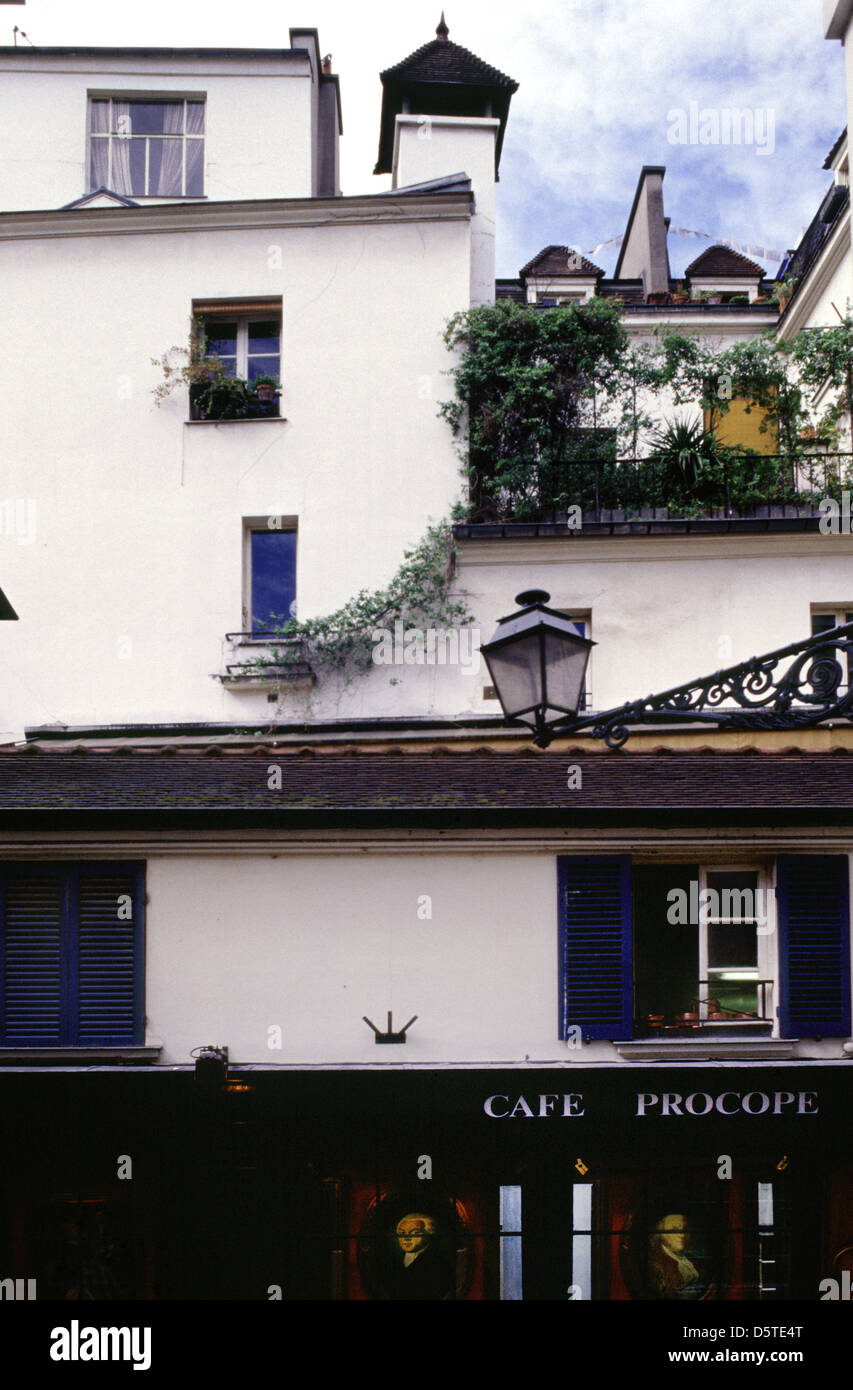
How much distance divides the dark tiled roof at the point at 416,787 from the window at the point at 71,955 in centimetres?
61

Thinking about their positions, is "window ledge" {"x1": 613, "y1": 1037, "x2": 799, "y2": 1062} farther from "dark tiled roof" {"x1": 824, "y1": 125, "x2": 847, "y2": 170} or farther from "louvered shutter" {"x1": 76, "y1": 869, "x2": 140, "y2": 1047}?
"dark tiled roof" {"x1": 824, "y1": 125, "x2": 847, "y2": 170}

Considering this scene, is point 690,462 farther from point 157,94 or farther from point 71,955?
point 157,94

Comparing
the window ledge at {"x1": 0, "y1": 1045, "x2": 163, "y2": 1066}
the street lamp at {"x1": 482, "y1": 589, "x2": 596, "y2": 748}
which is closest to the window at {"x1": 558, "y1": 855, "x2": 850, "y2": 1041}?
the window ledge at {"x1": 0, "y1": 1045, "x2": 163, "y2": 1066}

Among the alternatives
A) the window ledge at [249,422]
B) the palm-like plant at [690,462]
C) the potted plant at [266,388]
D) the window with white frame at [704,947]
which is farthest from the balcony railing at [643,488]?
the window with white frame at [704,947]

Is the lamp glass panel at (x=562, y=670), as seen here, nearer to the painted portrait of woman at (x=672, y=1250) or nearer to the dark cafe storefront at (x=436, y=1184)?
the dark cafe storefront at (x=436, y=1184)

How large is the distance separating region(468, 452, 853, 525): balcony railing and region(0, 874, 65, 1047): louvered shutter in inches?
266

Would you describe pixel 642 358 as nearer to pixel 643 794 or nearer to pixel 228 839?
pixel 643 794

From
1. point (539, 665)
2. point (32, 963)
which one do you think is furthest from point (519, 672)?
point (32, 963)

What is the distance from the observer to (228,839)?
11.1m

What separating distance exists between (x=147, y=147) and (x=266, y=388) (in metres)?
5.59

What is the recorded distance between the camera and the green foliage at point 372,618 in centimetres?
1457

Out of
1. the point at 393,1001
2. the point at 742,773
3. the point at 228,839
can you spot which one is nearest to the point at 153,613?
the point at 228,839

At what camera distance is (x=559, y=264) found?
25.4m

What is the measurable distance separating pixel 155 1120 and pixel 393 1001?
2.27 meters
